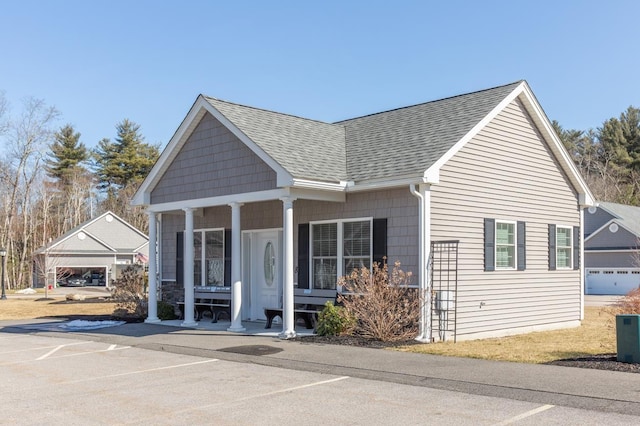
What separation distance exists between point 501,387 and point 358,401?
6.77 feet

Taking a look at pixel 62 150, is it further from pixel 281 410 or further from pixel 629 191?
pixel 281 410

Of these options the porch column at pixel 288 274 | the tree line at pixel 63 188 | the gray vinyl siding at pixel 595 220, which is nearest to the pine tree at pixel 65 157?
the tree line at pixel 63 188

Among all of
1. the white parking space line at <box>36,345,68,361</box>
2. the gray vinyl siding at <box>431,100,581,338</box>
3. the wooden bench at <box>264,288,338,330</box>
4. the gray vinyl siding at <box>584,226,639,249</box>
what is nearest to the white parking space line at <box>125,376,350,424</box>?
the gray vinyl siding at <box>431,100,581,338</box>

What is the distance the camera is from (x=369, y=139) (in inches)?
709

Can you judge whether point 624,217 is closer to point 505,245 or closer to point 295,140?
point 505,245

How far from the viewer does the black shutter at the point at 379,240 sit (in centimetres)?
1486

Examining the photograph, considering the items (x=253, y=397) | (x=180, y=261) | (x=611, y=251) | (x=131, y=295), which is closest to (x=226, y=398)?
(x=253, y=397)

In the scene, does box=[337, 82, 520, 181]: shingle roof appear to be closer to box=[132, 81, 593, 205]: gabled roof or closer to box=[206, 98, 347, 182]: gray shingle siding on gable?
box=[132, 81, 593, 205]: gabled roof

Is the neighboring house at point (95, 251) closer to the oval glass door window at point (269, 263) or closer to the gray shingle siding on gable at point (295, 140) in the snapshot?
the oval glass door window at point (269, 263)

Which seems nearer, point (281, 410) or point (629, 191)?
point (281, 410)

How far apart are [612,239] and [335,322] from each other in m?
32.2

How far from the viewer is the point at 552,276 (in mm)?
17781

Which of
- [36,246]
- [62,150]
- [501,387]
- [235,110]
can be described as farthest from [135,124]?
[501,387]

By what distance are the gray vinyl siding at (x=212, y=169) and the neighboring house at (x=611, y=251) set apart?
30.6 metres
